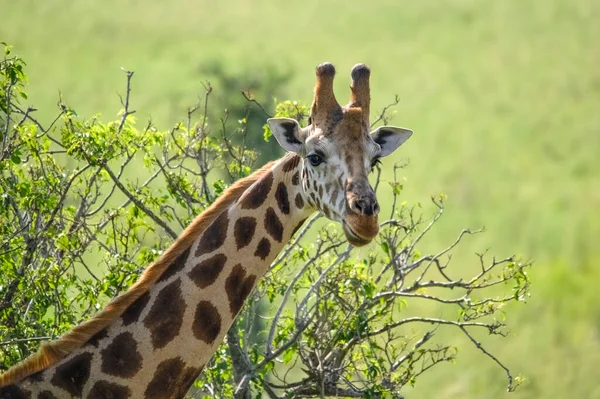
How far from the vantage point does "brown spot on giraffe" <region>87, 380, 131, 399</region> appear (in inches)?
279

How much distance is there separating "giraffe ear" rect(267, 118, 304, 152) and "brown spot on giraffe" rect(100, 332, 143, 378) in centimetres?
172

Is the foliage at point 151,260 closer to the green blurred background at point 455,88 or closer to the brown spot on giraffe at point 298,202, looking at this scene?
the brown spot on giraffe at point 298,202

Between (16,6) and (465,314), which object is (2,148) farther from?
(16,6)

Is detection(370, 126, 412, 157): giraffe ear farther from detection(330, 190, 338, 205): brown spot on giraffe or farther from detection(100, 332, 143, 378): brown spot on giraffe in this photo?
detection(100, 332, 143, 378): brown spot on giraffe

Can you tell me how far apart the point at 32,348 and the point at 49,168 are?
2030 mm

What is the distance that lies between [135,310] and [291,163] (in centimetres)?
157

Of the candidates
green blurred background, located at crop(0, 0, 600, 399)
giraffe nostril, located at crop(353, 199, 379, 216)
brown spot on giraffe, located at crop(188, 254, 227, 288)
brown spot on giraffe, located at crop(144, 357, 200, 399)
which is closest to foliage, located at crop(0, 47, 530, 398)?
brown spot on giraffe, located at crop(188, 254, 227, 288)

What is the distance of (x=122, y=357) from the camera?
7156 mm

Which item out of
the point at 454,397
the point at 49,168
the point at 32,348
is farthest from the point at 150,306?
the point at 454,397

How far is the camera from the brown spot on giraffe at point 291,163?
26.0 ft

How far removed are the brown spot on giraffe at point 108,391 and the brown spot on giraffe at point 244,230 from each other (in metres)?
1.25

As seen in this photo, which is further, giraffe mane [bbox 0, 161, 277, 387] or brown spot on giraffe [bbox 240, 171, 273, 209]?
brown spot on giraffe [bbox 240, 171, 273, 209]

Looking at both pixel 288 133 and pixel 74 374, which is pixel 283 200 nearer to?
pixel 288 133

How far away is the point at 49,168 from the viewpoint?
10336 millimetres
